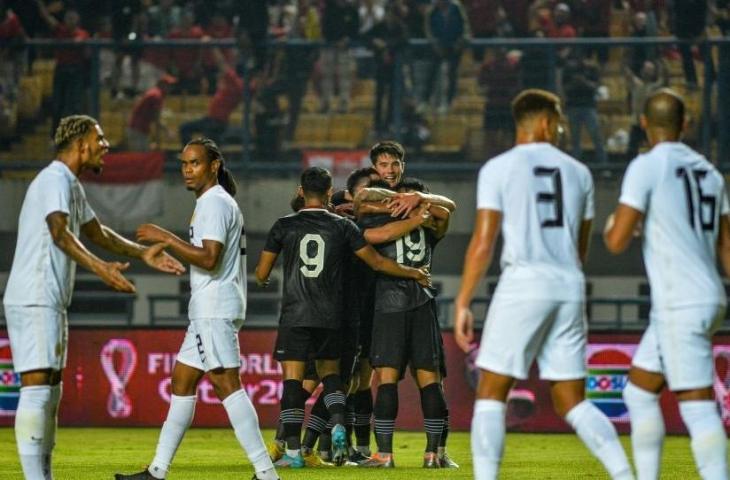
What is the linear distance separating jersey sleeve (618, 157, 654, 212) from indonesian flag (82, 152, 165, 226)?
1252 centimetres

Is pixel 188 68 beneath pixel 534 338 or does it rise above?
above

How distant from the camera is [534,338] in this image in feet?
20.8

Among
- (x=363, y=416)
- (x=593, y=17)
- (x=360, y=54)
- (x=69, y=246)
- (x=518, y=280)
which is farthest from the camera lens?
(x=593, y=17)

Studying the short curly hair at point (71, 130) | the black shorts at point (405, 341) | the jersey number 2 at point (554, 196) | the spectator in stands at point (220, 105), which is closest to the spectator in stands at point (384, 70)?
the spectator in stands at point (220, 105)

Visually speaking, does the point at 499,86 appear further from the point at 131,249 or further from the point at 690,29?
the point at 131,249

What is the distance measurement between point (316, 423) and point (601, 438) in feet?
13.6

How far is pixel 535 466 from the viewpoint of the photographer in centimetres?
1021

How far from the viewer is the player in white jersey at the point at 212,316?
7.59m

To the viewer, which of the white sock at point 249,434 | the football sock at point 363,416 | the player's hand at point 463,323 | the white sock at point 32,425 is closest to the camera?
the player's hand at point 463,323

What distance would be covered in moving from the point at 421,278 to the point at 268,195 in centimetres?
873

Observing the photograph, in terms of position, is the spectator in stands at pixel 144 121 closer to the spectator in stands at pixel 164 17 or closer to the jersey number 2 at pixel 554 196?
the spectator in stands at pixel 164 17

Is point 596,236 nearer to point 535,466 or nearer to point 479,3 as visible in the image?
point 479,3

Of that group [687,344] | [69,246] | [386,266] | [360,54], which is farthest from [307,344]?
[360,54]

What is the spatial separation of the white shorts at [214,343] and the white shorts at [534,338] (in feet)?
5.84
